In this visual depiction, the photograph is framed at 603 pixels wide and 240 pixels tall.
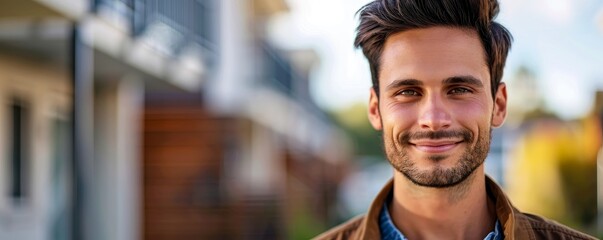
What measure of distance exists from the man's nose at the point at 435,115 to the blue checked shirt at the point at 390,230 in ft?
1.01

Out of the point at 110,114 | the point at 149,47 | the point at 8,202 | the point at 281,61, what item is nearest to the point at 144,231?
the point at 110,114

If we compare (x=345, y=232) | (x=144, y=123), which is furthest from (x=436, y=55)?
(x=144, y=123)

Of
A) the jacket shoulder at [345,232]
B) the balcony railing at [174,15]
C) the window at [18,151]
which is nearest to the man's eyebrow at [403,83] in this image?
the jacket shoulder at [345,232]

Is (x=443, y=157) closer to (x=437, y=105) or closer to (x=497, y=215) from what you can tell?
(x=437, y=105)

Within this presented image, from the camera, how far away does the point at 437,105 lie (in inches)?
83.3

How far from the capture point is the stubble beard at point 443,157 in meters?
2.13

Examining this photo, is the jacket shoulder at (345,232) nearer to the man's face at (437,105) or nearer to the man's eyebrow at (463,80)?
the man's face at (437,105)

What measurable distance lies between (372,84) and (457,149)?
0.31 meters

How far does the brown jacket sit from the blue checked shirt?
17mm

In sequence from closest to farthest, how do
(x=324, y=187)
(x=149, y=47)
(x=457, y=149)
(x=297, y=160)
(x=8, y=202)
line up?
(x=457, y=149), (x=8, y=202), (x=149, y=47), (x=297, y=160), (x=324, y=187)

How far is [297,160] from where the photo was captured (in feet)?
69.9

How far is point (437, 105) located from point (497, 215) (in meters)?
0.33

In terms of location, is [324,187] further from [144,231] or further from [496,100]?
[496,100]

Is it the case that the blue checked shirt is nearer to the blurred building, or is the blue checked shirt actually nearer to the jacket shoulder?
the jacket shoulder
